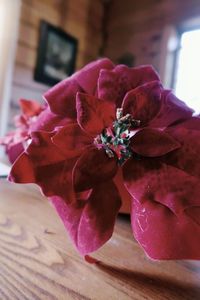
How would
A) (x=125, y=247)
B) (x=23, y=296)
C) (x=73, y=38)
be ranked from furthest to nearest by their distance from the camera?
(x=73, y=38) < (x=125, y=247) < (x=23, y=296)

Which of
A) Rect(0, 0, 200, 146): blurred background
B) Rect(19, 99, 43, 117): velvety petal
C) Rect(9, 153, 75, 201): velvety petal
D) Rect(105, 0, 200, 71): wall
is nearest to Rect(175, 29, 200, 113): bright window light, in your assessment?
Rect(0, 0, 200, 146): blurred background

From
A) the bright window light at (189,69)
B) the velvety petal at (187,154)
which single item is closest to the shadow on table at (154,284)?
the velvety petal at (187,154)

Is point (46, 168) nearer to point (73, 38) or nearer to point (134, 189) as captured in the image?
point (134, 189)

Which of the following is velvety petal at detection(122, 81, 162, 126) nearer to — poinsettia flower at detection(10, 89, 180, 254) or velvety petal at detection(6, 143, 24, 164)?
poinsettia flower at detection(10, 89, 180, 254)

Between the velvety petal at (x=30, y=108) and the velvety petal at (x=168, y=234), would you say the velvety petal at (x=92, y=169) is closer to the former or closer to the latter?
the velvety petal at (x=168, y=234)

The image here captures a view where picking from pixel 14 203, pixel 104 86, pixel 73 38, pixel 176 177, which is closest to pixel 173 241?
pixel 176 177

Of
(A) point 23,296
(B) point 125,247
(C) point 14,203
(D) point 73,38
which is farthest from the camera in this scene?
(D) point 73,38
